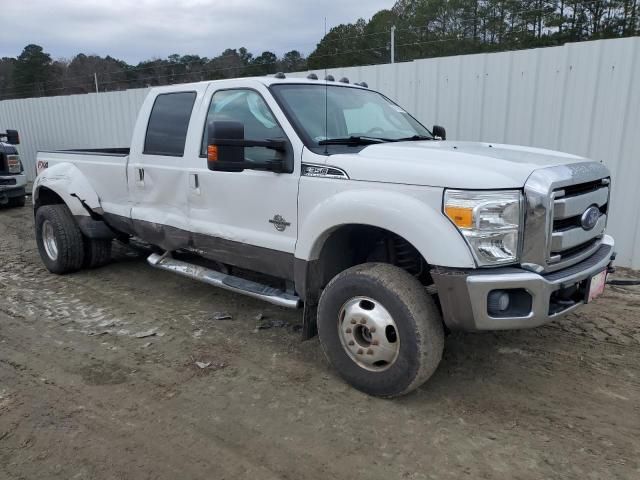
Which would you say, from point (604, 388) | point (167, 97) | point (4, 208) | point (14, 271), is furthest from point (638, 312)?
point (4, 208)

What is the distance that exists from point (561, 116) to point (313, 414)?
16.0ft

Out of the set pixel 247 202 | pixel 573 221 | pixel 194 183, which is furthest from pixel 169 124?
pixel 573 221

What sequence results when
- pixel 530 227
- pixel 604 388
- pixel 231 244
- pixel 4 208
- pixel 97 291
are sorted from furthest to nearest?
pixel 4 208 < pixel 97 291 < pixel 231 244 < pixel 604 388 < pixel 530 227

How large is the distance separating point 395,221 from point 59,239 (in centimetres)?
440

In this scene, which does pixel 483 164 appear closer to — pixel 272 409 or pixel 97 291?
pixel 272 409

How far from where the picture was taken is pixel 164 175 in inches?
187

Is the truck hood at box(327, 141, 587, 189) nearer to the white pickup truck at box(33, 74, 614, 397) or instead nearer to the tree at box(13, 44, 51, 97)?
the white pickup truck at box(33, 74, 614, 397)

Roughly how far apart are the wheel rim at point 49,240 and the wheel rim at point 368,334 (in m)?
4.21

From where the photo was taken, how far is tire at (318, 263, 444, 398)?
10.3 ft

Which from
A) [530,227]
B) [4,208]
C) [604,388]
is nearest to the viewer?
[530,227]

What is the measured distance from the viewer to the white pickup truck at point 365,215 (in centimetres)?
294

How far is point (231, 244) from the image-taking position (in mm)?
4262

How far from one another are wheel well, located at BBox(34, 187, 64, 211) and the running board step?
200 centimetres

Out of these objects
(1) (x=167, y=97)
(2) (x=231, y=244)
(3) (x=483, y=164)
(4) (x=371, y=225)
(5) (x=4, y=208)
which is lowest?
(5) (x=4, y=208)
